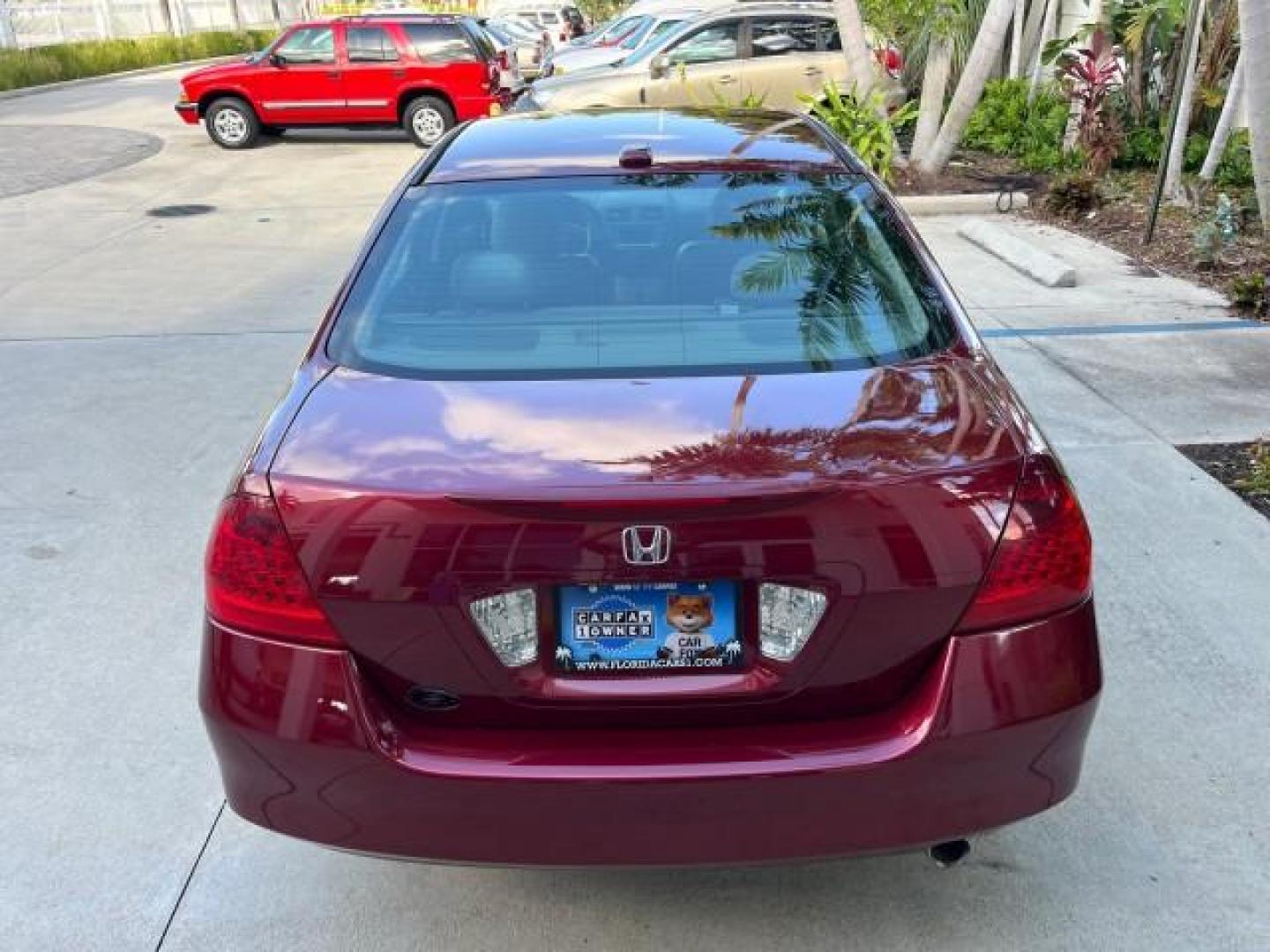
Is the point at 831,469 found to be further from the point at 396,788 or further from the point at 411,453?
the point at 396,788

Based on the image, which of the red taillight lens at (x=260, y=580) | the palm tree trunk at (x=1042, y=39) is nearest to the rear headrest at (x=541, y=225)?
the red taillight lens at (x=260, y=580)

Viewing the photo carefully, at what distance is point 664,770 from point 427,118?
1567 centimetres

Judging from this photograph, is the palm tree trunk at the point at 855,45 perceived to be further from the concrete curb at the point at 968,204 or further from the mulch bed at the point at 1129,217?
the concrete curb at the point at 968,204

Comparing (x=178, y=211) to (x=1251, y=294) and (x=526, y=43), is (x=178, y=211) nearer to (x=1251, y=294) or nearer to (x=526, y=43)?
(x=1251, y=294)

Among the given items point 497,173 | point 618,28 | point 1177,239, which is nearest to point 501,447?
point 497,173

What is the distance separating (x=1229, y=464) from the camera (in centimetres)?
516

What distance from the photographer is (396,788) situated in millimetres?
2227

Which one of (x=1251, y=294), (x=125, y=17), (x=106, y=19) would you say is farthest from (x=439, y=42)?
(x=125, y=17)

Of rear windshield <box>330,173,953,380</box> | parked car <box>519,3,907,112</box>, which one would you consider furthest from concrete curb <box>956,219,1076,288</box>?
rear windshield <box>330,173,953,380</box>

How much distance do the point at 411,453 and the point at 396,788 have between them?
622 millimetres

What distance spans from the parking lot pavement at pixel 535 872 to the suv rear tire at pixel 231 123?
9919mm

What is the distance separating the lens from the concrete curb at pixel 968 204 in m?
11.2

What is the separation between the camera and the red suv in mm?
16266

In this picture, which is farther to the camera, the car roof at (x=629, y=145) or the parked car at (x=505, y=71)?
the parked car at (x=505, y=71)
